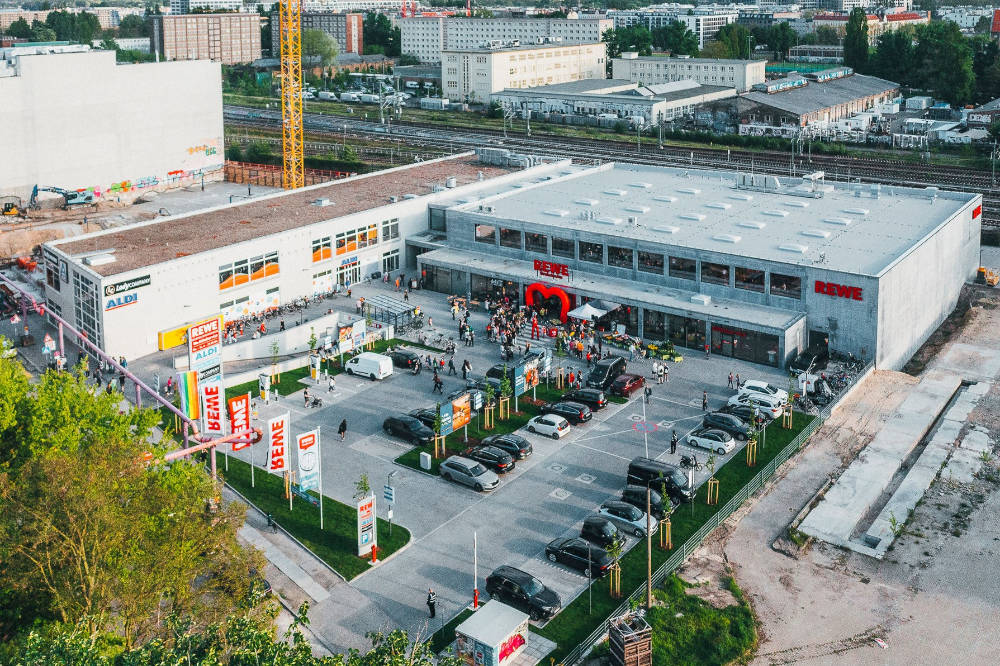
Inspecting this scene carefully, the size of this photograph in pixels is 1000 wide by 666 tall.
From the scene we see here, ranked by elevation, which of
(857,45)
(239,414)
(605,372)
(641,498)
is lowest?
Answer: (641,498)

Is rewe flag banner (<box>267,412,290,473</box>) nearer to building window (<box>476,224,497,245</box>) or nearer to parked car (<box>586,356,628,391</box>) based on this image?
parked car (<box>586,356,628,391</box>)

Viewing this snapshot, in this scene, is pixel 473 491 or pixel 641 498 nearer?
pixel 641 498

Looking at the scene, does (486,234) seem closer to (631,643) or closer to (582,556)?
(582,556)

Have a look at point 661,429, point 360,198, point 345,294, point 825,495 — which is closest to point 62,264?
point 345,294

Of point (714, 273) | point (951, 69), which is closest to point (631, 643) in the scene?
point (714, 273)

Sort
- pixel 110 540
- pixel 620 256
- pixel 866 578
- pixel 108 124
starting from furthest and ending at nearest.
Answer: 1. pixel 108 124
2. pixel 620 256
3. pixel 866 578
4. pixel 110 540

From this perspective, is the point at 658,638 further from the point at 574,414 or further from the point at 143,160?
the point at 143,160

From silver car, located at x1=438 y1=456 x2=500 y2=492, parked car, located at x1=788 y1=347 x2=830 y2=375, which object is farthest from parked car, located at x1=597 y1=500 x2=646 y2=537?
parked car, located at x1=788 y1=347 x2=830 y2=375
